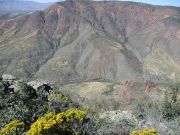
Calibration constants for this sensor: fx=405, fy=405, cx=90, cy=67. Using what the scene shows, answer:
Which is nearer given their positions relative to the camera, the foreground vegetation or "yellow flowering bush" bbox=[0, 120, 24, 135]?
"yellow flowering bush" bbox=[0, 120, 24, 135]

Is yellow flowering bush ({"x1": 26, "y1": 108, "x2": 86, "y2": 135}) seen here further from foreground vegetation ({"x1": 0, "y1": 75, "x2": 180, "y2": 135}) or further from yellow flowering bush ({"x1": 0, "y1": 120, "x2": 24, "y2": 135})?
yellow flowering bush ({"x1": 0, "y1": 120, "x2": 24, "y2": 135})

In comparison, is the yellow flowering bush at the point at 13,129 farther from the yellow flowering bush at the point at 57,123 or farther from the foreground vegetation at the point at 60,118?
the yellow flowering bush at the point at 57,123

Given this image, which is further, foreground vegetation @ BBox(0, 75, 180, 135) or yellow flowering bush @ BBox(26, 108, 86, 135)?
foreground vegetation @ BBox(0, 75, 180, 135)

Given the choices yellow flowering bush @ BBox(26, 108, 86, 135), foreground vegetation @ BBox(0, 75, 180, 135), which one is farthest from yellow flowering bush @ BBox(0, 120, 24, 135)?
yellow flowering bush @ BBox(26, 108, 86, 135)

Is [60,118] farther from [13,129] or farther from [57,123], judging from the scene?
[13,129]

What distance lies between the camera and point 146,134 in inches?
1897

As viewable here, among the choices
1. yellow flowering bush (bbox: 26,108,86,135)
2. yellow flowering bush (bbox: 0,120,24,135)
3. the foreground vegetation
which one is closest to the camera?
yellow flowering bush (bbox: 26,108,86,135)

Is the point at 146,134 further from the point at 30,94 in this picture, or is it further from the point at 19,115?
the point at 30,94

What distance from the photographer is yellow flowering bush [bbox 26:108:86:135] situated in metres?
47.9

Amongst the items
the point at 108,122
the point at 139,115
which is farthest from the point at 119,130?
the point at 139,115

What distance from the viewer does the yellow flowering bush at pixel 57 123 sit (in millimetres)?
47906

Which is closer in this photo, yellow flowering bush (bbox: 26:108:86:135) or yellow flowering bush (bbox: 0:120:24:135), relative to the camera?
yellow flowering bush (bbox: 26:108:86:135)

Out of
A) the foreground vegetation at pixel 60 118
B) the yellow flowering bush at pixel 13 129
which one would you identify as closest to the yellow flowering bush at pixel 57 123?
the foreground vegetation at pixel 60 118

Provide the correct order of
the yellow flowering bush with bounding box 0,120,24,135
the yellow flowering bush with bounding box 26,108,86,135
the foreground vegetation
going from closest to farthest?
the yellow flowering bush with bounding box 26,108,86,135
the yellow flowering bush with bounding box 0,120,24,135
the foreground vegetation
